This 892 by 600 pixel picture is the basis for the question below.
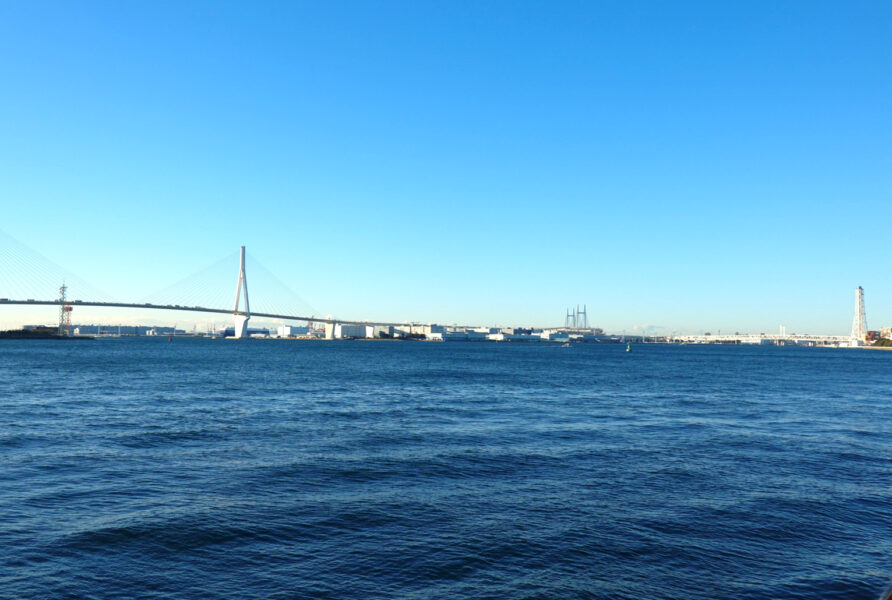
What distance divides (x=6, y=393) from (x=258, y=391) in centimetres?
1457

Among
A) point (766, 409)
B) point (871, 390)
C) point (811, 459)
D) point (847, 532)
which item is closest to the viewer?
point (847, 532)

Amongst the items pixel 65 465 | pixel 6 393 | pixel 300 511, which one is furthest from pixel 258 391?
pixel 300 511

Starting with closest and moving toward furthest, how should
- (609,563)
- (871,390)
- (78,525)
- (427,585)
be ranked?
(427,585), (609,563), (78,525), (871,390)

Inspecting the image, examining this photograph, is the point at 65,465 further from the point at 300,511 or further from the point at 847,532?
the point at 847,532

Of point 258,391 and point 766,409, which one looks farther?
point 258,391

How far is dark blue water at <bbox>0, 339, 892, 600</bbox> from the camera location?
394 inches

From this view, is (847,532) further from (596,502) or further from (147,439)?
(147,439)

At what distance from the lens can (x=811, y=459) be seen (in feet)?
66.3

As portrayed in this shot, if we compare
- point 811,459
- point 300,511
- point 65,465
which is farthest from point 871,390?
point 65,465

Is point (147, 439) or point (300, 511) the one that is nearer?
point (300, 511)

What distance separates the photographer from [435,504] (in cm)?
1390

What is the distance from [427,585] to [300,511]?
15.5 ft

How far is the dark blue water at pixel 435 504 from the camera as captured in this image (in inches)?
394

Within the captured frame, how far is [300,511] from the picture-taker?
13266 mm
